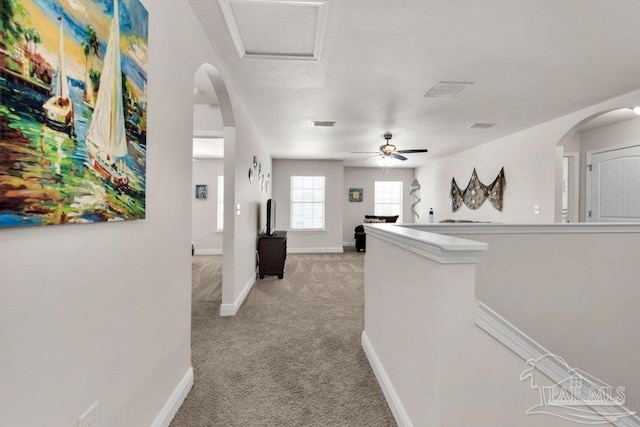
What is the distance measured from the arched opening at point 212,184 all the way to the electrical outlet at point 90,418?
2.15 metres

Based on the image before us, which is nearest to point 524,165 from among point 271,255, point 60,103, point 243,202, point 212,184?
point 271,255

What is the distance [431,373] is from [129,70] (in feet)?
5.88

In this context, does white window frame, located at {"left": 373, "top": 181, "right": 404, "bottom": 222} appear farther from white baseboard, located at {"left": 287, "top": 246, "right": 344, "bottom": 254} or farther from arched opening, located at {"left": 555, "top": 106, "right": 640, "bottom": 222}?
arched opening, located at {"left": 555, "top": 106, "right": 640, "bottom": 222}

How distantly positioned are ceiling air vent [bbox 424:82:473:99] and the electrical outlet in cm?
355

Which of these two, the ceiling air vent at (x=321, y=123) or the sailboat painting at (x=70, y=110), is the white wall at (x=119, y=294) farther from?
the ceiling air vent at (x=321, y=123)

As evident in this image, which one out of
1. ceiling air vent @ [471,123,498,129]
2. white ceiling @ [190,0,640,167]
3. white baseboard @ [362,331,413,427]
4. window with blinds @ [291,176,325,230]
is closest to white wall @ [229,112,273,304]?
white ceiling @ [190,0,640,167]

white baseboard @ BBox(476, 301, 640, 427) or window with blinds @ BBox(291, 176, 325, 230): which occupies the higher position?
window with blinds @ BBox(291, 176, 325, 230)

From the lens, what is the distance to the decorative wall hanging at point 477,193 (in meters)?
5.52

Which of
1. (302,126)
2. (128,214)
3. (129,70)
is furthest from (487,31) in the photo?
(302,126)

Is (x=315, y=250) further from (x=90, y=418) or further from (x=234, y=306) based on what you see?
(x=90, y=418)

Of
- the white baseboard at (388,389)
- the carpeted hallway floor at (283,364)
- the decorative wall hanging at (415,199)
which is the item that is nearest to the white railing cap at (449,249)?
the white baseboard at (388,389)

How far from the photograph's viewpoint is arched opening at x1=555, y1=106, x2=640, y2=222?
4227 mm

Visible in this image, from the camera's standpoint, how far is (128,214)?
1.28m

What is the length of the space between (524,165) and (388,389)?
4.60 meters
